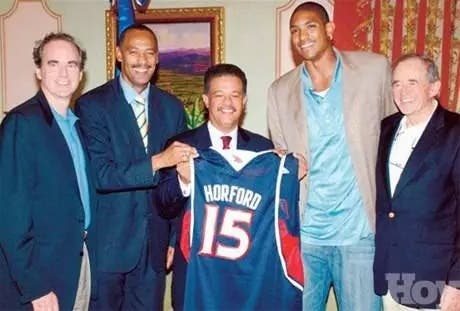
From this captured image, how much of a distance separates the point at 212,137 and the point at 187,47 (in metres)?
1.95

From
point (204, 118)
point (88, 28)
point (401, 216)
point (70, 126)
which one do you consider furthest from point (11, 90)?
point (401, 216)

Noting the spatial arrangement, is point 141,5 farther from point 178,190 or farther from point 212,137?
point 178,190

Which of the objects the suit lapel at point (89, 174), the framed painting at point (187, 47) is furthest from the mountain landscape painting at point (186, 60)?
the suit lapel at point (89, 174)

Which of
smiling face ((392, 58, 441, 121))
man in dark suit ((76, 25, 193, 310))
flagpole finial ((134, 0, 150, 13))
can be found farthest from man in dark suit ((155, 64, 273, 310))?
flagpole finial ((134, 0, 150, 13))

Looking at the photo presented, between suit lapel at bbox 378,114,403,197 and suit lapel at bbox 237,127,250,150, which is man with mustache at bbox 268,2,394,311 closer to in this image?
suit lapel at bbox 378,114,403,197

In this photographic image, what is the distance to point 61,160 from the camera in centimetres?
234

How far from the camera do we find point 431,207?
7.95ft

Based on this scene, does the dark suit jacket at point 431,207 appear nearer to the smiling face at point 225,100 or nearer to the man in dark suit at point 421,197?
the man in dark suit at point 421,197

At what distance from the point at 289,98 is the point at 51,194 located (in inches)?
45.9

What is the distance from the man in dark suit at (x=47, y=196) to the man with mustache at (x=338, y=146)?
977 mm

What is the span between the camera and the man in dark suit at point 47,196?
7.22 feet

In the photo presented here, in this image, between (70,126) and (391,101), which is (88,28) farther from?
(391,101)

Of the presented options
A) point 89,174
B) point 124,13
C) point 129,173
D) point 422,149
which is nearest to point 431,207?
point 422,149

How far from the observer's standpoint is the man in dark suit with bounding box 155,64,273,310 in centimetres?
252
